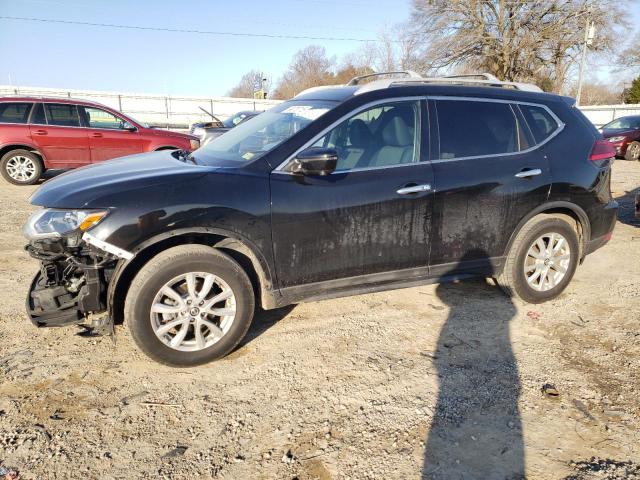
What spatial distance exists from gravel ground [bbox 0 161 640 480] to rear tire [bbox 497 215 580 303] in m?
0.19

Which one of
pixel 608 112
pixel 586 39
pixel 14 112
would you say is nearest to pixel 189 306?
pixel 14 112

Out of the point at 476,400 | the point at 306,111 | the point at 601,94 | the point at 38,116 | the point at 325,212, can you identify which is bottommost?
the point at 476,400

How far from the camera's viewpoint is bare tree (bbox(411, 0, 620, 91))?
29562 mm

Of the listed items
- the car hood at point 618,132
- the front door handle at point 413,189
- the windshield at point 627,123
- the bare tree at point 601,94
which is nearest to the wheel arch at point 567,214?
the front door handle at point 413,189

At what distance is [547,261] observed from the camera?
4.18m

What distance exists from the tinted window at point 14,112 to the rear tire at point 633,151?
1741 cm

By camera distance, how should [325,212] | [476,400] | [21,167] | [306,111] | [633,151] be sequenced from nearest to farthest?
[476,400] < [325,212] < [306,111] < [21,167] < [633,151]

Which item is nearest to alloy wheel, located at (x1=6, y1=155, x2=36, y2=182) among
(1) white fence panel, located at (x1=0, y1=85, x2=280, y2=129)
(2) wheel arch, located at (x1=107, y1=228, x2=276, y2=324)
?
(2) wheel arch, located at (x1=107, y1=228, x2=276, y2=324)

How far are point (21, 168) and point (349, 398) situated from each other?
Answer: 9.38 metres

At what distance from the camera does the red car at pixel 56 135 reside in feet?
30.4

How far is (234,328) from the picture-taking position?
3.21 m

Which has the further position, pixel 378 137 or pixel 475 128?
pixel 475 128

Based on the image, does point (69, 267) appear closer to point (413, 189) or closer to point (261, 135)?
point (261, 135)

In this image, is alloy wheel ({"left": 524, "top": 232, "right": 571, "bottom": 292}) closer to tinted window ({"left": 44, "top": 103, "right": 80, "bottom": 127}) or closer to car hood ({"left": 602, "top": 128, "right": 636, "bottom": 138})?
tinted window ({"left": 44, "top": 103, "right": 80, "bottom": 127})
